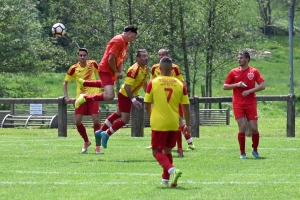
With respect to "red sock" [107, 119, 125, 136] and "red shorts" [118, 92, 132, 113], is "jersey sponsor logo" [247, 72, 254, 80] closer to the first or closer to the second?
"red shorts" [118, 92, 132, 113]

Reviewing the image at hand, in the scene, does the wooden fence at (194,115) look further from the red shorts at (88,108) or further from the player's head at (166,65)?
the player's head at (166,65)

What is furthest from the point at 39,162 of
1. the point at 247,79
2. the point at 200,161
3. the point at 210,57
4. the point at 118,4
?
the point at 210,57

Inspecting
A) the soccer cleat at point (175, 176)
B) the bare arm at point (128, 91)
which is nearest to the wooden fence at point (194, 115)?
the bare arm at point (128, 91)

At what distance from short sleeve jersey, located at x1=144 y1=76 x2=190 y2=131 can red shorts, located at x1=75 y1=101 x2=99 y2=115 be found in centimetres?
529

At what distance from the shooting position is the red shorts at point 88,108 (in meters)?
15.8

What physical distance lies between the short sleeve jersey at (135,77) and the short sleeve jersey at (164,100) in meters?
4.09

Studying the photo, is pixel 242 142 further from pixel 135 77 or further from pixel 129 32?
pixel 129 32

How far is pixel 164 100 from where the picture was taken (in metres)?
10.5

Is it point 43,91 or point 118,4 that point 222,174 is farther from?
point 43,91

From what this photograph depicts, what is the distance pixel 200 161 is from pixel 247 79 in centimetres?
181

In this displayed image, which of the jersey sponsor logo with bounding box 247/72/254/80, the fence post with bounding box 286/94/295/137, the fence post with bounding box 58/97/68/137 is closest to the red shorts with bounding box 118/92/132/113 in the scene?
the jersey sponsor logo with bounding box 247/72/254/80

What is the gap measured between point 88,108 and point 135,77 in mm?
1525

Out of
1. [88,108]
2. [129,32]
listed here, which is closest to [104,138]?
[88,108]

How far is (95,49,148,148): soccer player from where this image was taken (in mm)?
14750
